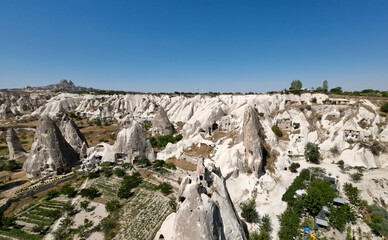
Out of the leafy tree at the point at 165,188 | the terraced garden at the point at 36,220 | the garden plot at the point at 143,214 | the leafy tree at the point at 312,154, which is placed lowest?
the terraced garden at the point at 36,220

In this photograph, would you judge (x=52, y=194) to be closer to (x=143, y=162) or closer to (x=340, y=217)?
(x=143, y=162)

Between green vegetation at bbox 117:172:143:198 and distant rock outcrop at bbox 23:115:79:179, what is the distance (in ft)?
37.4

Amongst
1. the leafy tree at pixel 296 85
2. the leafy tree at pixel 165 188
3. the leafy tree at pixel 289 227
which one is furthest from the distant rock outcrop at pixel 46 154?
the leafy tree at pixel 296 85

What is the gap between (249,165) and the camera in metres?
21.8

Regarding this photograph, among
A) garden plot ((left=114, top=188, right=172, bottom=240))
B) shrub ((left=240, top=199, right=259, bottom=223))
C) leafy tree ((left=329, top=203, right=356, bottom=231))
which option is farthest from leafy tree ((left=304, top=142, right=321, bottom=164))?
garden plot ((left=114, top=188, right=172, bottom=240))

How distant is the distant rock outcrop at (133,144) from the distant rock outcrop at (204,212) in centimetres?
1980

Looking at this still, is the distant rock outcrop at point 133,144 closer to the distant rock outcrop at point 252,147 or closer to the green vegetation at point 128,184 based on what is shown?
the green vegetation at point 128,184

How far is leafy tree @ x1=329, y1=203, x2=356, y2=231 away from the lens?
52.7ft

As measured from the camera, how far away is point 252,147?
21.7 metres

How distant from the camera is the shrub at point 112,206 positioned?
60.3ft

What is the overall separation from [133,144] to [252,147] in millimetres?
19326

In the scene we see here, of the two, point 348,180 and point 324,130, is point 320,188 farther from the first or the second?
point 324,130

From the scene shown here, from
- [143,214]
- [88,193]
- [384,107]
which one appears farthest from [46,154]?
[384,107]

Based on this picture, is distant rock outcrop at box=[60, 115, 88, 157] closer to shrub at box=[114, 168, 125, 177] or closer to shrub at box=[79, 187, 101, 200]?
shrub at box=[114, 168, 125, 177]
